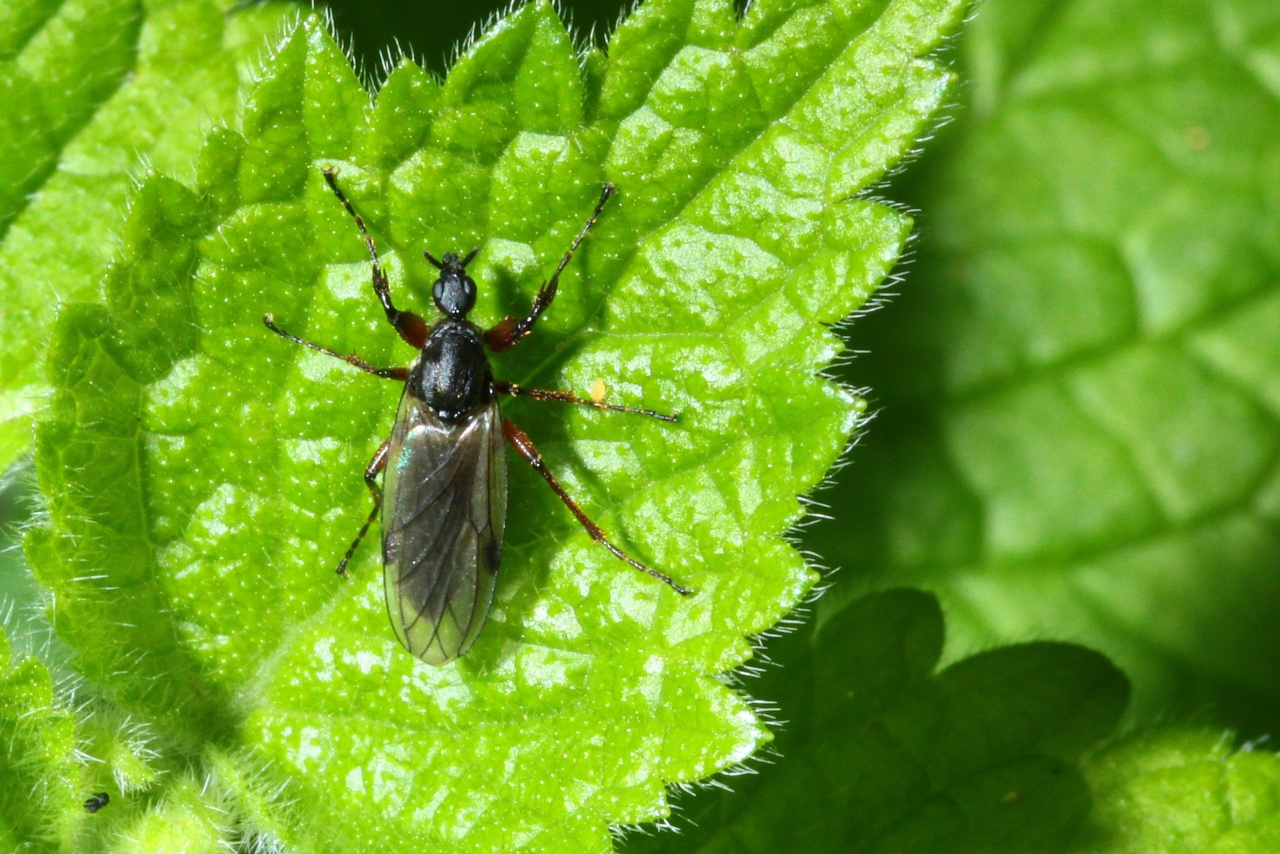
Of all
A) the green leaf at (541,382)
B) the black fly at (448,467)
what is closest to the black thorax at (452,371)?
the black fly at (448,467)

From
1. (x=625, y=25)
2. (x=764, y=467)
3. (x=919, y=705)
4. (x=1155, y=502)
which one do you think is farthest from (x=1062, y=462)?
(x=625, y=25)

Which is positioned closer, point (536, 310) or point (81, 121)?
point (536, 310)

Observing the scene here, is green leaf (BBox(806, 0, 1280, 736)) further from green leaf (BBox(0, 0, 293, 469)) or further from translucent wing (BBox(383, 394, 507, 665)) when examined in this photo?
green leaf (BBox(0, 0, 293, 469))

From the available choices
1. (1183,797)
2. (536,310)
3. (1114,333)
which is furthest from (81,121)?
(1114,333)

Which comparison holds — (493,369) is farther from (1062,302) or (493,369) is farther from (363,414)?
(1062,302)

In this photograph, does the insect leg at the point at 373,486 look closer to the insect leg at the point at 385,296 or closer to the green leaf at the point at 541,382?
the green leaf at the point at 541,382

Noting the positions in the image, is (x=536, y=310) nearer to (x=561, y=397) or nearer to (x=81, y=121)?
(x=561, y=397)

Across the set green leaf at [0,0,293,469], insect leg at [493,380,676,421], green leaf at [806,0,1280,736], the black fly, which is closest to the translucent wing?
the black fly
